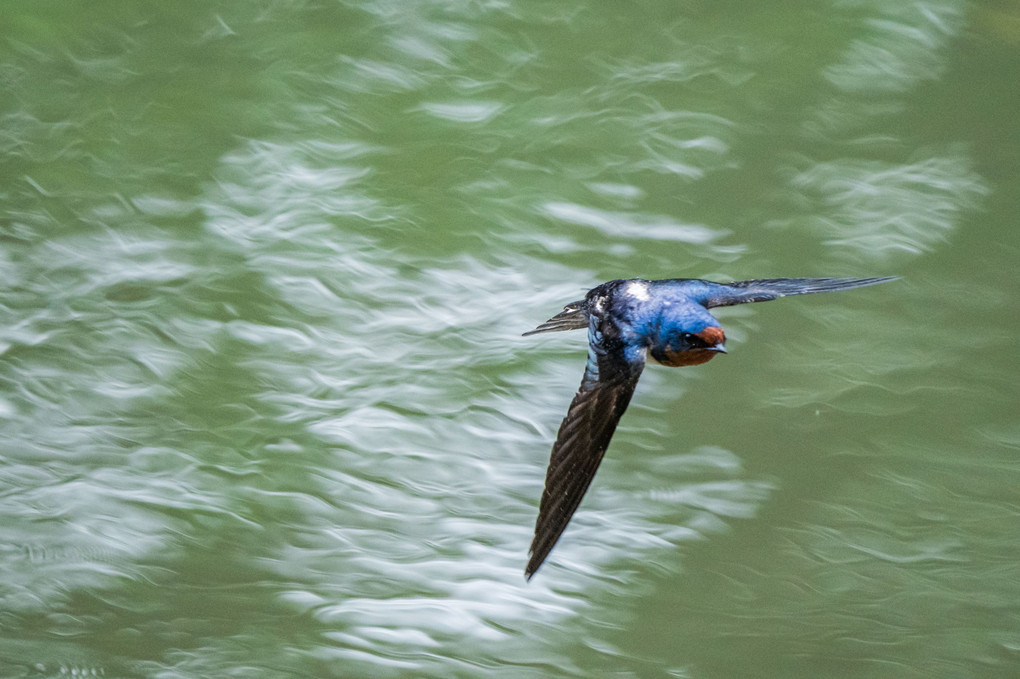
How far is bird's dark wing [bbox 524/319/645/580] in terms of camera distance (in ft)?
7.81

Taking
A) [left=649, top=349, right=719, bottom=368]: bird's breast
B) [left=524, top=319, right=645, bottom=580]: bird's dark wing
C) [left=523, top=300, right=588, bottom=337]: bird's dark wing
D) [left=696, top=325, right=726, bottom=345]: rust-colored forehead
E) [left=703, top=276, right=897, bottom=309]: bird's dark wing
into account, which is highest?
[left=703, top=276, right=897, bottom=309]: bird's dark wing

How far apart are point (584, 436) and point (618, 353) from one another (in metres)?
0.21

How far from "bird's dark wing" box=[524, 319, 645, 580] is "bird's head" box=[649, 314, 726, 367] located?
0.05 meters

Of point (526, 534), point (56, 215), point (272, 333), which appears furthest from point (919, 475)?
point (56, 215)

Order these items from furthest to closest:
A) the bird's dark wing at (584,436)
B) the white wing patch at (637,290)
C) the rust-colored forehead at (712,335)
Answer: the white wing patch at (637,290) < the rust-colored forehead at (712,335) < the bird's dark wing at (584,436)

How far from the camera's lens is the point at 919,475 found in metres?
3.36

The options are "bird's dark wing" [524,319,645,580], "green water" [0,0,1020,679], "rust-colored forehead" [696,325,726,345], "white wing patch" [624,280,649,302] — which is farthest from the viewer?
"green water" [0,0,1020,679]

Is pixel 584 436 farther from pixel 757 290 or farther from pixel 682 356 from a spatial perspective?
pixel 757 290

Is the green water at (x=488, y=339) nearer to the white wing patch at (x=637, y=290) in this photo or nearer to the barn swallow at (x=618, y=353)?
the barn swallow at (x=618, y=353)

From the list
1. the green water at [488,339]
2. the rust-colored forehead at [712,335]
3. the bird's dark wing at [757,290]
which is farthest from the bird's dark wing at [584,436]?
the green water at [488,339]

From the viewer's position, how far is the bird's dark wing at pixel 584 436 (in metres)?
2.38

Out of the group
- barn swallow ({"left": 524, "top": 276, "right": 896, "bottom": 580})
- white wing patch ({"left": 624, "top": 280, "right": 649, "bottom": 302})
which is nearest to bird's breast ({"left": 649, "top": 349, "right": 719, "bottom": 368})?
barn swallow ({"left": 524, "top": 276, "right": 896, "bottom": 580})

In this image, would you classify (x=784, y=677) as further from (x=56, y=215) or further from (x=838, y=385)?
(x=56, y=215)

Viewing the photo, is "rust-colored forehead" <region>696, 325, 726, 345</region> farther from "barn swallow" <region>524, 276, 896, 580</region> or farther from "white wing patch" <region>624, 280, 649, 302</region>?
"white wing patch" <region>624, 280, 649, 302</region>
